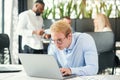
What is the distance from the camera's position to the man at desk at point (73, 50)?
7.90 ft

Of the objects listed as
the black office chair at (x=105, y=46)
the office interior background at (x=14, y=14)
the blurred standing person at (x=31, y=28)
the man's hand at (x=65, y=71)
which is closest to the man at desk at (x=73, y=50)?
the man's hand at (x=65, y=71)

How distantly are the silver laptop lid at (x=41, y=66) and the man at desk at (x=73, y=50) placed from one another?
0.27 m

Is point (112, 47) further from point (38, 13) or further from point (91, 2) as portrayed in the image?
point (91, 2)

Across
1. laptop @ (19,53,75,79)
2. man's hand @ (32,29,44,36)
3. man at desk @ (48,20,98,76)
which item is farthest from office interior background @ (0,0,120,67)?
laptop @ (19,53,75,79)

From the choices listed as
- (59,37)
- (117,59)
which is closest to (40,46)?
(117,59)

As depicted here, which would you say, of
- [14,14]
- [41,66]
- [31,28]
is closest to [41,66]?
[41,66]

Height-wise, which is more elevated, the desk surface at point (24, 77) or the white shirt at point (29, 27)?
the white shirt at point (29, 27)

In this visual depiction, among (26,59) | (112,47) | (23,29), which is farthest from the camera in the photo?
(23,29)

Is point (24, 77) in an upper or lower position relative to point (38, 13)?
lower

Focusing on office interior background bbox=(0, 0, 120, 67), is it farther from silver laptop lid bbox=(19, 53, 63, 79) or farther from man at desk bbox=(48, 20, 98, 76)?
silver laptop lid bbox=(19, 53, 63, 79)

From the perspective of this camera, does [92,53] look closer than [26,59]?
No

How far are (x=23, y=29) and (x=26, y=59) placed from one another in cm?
232

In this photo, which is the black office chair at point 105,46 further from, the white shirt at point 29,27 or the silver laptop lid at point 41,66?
the silver laptop lid at point 41,66

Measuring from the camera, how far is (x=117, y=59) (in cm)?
424
